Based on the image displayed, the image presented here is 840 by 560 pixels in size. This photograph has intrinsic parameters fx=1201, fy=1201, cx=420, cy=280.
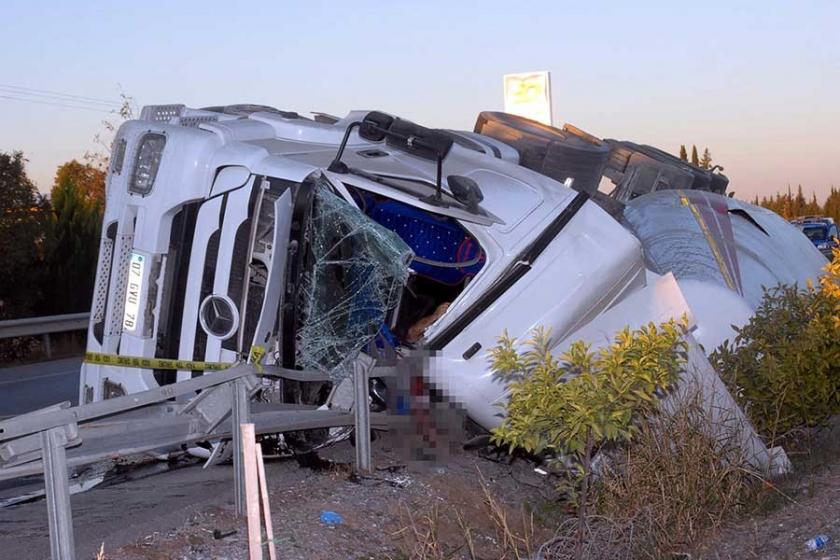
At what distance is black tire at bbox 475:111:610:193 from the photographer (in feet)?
30.5

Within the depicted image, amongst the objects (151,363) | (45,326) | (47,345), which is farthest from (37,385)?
(151,363)

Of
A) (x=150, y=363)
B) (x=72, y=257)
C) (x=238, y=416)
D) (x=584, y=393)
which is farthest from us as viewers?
(x=72, y=257)

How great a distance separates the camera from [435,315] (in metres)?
7.03

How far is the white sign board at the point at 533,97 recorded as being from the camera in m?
Result: 18.9

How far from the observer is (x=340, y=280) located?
6.70 m

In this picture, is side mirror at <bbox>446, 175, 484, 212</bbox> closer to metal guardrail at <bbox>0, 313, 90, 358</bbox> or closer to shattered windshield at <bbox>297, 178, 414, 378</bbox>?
shattered windshield at <bbox>297, 178, 414, 378</bbox>

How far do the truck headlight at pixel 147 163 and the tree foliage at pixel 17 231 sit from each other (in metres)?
10.3

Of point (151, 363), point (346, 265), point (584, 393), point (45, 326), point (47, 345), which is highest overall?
point (346, 265)

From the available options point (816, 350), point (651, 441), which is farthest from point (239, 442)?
point (816, 350)

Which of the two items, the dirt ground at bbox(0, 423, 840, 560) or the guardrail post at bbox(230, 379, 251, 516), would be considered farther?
the guardrail post at bbox(230, 379, 251, 516)

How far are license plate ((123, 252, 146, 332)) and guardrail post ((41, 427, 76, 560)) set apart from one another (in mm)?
2730

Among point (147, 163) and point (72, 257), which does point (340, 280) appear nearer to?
point (147, 163)

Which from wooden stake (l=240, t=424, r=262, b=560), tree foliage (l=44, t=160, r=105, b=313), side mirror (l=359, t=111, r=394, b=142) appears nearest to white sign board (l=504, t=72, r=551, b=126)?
tree foliage (l=44, t=160, r=105, b=313)

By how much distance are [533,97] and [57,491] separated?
15.5 metres
